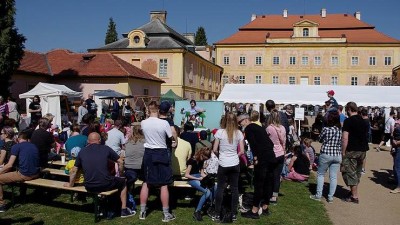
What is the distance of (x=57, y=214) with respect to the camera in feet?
20.7

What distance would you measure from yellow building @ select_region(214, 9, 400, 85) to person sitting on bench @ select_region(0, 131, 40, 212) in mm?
51196

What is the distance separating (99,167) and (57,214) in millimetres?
1233

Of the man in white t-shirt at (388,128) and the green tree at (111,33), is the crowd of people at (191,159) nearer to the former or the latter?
the man in white t-shirt at (388,128)

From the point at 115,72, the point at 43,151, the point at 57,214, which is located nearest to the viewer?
the point at 57,214

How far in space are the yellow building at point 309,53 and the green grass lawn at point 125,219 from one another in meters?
50.4

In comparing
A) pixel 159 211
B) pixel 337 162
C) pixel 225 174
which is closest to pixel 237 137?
pixel 225 174

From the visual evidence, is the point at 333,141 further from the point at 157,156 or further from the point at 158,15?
the point at 158,15

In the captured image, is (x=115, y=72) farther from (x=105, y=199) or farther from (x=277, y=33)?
(x=277, y=33)

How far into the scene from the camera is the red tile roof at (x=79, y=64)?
26.7 m

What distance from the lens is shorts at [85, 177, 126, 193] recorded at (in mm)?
5879

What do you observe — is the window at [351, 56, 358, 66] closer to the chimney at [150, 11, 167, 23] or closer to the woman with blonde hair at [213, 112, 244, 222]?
the chimney at [150, 11, 167, 23]

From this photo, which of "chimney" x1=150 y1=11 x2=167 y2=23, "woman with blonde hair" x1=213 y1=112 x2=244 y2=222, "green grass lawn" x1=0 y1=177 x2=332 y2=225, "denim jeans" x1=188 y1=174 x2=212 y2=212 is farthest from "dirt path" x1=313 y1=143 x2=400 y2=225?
"chimney" x1=150 y1=11 x2=167 y2=23

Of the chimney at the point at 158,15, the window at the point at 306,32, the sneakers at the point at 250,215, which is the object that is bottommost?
the sneakers at the point at 250,215

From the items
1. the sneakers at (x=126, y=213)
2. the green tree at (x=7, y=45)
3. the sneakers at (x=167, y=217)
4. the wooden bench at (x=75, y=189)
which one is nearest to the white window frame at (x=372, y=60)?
the green tree at (x=7, y=45)
